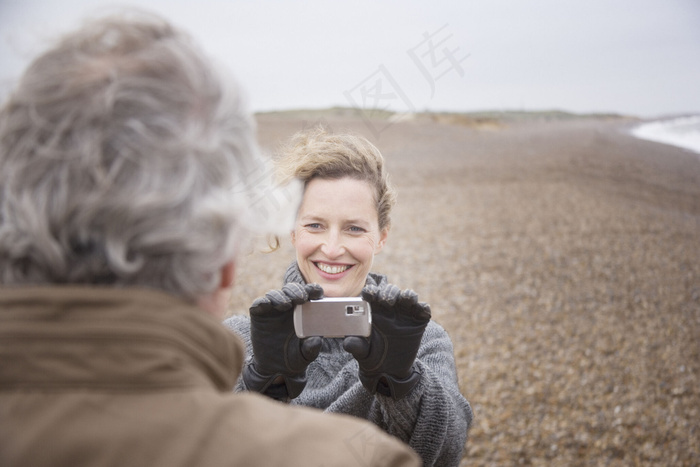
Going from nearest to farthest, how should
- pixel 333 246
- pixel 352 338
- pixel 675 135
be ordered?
pixel 352 338
pixel 333 246
pixel 675 135

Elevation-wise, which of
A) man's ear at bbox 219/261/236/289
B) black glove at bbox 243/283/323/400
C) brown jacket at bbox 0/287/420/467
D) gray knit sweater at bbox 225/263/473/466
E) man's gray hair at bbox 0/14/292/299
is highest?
man's gray hair at bbox 0/14/292/299

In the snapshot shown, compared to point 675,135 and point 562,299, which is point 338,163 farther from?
point 675,135

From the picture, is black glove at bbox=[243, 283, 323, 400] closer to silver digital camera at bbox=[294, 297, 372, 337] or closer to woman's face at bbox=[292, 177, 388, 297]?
silver digital camera at bbox=[294, 297, 372, 337]

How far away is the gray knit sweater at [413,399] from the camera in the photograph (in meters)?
2.09

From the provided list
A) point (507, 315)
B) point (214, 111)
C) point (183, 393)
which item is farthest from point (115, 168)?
point (507, 315)

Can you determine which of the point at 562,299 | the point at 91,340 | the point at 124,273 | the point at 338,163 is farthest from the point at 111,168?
the point at 562,299

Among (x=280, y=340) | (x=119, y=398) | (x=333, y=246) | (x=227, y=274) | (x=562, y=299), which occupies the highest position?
(x=227, y=274)

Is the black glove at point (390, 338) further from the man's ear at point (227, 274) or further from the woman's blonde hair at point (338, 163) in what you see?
the man's ear at point (227, 274)

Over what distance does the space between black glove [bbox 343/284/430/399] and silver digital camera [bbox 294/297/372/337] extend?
0.04 m

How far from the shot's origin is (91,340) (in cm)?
85

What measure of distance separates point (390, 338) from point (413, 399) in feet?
0.95

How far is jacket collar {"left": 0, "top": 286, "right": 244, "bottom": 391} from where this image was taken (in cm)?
84

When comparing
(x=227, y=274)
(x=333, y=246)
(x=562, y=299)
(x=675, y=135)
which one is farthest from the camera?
(x=675, y=135)

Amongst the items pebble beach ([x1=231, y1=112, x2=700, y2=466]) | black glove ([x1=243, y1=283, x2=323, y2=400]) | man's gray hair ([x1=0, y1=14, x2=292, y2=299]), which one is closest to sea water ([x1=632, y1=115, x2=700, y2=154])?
pebble beach ([x1=231, y1=112, x2=700, y2=466])
